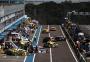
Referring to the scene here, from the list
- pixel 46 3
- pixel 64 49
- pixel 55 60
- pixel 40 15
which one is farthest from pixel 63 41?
pixel 46 3

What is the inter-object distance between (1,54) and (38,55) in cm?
373

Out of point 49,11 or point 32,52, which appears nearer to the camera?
point 32,52

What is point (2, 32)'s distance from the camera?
4650 cm

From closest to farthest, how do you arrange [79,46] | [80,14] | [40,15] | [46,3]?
[79,46] < [80,14] < [40,15] < [46,3]

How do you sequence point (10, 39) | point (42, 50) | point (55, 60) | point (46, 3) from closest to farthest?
point (55, 60), point (42, 50), point (10, 39), point (46, 3)

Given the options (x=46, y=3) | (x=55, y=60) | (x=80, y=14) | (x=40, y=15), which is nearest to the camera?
(x=55, y=60)

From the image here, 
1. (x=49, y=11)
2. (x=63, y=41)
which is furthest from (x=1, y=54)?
(x=49, y=11)

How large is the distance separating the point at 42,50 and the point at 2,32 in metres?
7.21

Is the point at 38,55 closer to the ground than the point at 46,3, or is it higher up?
higher up

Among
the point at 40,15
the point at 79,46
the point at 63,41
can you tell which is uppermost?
the point at 79,46

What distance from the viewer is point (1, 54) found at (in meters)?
38.4

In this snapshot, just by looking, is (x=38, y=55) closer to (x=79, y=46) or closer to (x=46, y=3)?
(x=79, y=46)

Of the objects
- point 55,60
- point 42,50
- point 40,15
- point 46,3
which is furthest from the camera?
point 46,3

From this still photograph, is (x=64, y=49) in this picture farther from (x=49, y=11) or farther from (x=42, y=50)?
(x=49, y=11)
